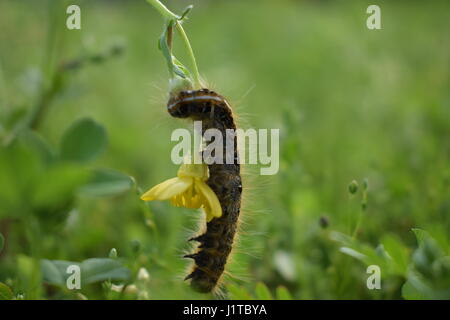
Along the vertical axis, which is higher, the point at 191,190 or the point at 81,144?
the point at 81,144

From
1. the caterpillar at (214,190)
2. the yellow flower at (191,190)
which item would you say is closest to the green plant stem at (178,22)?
the caterpillar at (214,190)

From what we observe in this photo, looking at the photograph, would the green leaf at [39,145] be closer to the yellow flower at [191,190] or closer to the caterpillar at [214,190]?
the yellow flower at [191,190]

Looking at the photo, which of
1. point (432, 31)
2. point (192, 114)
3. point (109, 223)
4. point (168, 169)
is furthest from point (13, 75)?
point (432, 31)

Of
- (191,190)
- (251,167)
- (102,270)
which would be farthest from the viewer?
(251,167)

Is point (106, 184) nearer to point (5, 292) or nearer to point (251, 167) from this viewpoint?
point (5, 292)

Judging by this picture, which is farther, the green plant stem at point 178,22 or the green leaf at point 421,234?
the green plant stem at point 178,22

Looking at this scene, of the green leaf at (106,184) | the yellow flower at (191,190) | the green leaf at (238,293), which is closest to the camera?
the green leaf at (106,184)

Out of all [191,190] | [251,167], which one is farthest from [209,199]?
[251,167]
